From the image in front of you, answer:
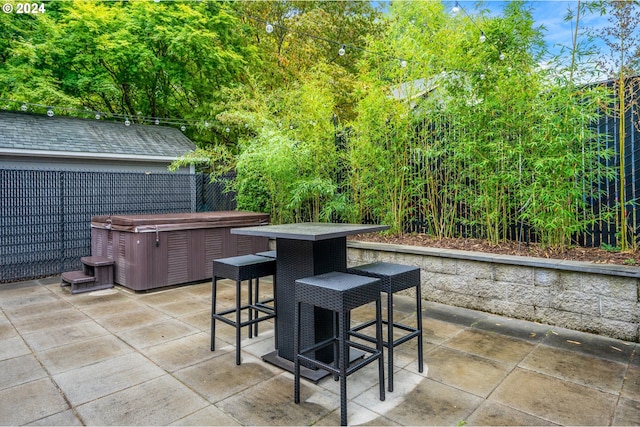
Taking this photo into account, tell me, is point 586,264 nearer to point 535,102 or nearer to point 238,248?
point 535,102

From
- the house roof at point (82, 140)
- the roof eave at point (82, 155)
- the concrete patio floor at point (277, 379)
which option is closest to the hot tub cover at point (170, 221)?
the concrete patio floor at point (277, 379)

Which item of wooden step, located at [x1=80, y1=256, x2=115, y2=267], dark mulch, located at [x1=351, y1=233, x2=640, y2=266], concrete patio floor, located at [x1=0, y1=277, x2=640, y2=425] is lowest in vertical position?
concrete patio floor, located at [x1=0, y1=277, x2=640, y2=425]

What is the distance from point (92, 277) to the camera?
485cm

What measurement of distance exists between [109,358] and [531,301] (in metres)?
3.53

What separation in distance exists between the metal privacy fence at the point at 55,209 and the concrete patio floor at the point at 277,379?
2.30m

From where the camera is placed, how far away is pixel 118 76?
33.0 ft

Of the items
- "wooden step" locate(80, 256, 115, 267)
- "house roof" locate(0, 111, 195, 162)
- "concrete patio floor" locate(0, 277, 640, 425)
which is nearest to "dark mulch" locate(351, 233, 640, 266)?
"concrete patio floor" locate(0, 277, 640, 425)

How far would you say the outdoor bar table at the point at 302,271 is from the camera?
2.50 m

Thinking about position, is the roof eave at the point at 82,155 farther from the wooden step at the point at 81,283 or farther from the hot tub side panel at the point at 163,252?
the wooden step at the point at 81,283

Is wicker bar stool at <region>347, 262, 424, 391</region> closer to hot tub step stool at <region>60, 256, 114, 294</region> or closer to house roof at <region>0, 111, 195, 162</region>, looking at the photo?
hot tub step stool at <region>60, 256, 114, 294</region>

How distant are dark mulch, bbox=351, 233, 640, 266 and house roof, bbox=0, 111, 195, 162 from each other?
5.38 metres

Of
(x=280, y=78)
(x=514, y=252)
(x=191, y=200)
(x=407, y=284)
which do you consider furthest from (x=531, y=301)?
(x=280, y=78)

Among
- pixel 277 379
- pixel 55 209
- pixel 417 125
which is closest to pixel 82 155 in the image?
pixel 55 209

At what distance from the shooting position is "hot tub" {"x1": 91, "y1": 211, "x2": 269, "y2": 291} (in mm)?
Answer: 4621
